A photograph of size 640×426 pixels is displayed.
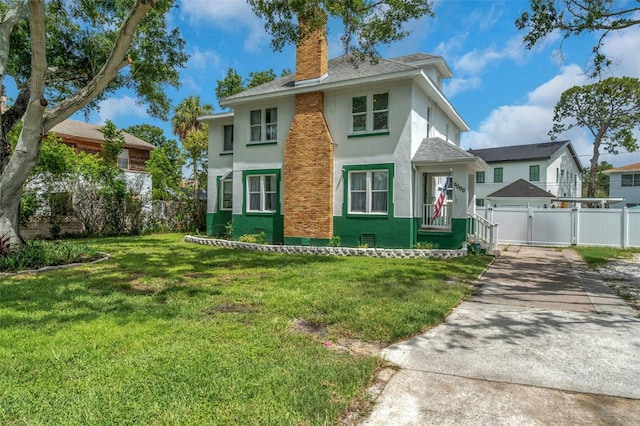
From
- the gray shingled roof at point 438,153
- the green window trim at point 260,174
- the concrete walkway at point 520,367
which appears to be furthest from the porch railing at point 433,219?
the concrete walkway at point 520,367

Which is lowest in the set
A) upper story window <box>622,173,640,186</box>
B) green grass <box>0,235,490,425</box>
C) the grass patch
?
green grass <box>0,235,490,425</box>

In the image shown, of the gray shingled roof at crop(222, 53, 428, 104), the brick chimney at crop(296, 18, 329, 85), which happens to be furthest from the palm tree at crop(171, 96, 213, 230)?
the brick chimney at crop(296, 18, 329, 85)

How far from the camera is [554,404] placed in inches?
121

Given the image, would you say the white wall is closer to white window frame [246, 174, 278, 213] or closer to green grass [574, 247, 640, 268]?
green grass [574, 247, 640, 268]

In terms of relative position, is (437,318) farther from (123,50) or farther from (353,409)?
(123,50)

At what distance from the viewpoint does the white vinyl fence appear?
49.8 feet

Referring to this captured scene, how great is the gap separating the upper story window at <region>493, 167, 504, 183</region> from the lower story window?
24613mm

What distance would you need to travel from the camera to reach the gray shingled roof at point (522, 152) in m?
31.7

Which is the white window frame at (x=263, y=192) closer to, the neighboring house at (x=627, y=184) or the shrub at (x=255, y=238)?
the shrub at (x=255, y=238)

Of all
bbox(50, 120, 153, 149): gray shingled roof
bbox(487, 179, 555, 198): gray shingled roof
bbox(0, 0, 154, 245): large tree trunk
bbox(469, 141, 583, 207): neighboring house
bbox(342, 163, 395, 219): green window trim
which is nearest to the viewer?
bbox(0, 0, 154, 245): large tree trunk

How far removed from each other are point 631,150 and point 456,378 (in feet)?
133

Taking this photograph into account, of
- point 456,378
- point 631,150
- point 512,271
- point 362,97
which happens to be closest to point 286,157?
point 362,97

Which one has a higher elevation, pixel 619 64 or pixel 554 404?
pixel 619 64

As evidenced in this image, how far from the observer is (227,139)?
18.0 m
